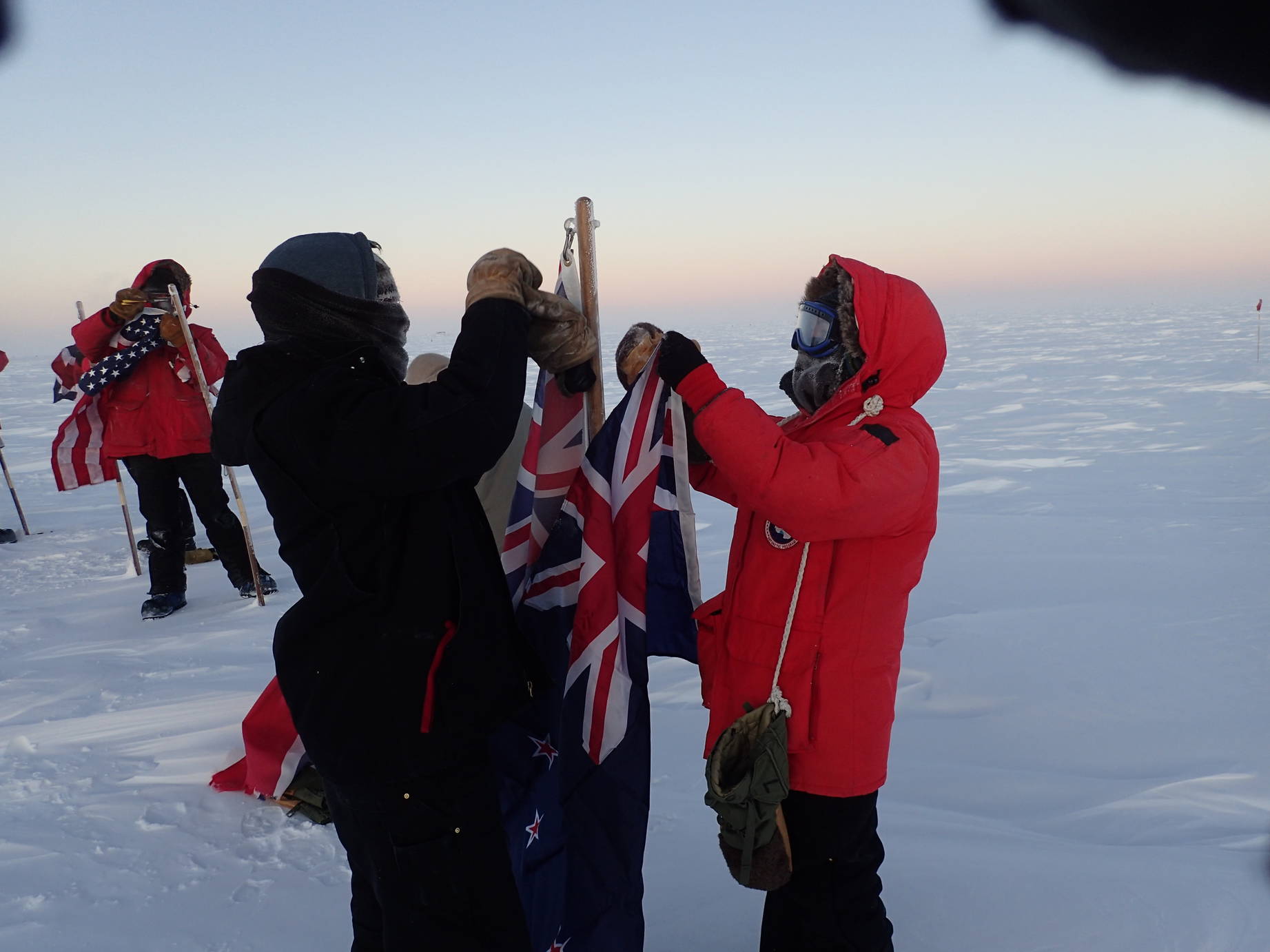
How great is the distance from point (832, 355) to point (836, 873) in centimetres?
119

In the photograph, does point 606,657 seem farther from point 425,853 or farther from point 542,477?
point 425,853

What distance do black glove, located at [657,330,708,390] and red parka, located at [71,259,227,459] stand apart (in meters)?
4.42

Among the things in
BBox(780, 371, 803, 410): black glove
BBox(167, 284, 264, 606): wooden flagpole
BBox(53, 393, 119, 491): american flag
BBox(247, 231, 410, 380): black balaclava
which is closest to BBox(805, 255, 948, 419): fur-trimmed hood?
BBox(780, 371, 803, 410): black glove

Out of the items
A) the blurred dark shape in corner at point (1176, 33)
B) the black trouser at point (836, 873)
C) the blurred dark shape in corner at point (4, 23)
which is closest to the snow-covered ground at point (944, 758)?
the black trouser at point (836, 873)

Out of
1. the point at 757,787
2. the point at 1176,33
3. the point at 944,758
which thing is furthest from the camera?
the point at 944,758

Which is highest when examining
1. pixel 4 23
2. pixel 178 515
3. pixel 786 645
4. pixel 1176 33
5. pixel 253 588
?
pixel 4 23

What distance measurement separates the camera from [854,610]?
1.79 meters

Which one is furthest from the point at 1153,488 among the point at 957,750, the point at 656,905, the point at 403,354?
the point at 403,354

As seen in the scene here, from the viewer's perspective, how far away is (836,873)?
6.10 ft

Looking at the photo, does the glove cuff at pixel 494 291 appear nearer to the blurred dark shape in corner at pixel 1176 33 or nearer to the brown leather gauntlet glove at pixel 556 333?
the brown leather gauntlet glove at pixel 556 333

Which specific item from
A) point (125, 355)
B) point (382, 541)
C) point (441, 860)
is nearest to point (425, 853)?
point (441, 860)

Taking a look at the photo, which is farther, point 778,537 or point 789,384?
point 789,384

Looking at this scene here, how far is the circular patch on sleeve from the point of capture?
1.82 m

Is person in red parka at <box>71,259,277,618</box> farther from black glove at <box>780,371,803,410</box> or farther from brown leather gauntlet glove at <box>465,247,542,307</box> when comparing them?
black glove at <box>780,371,803,410</box>
